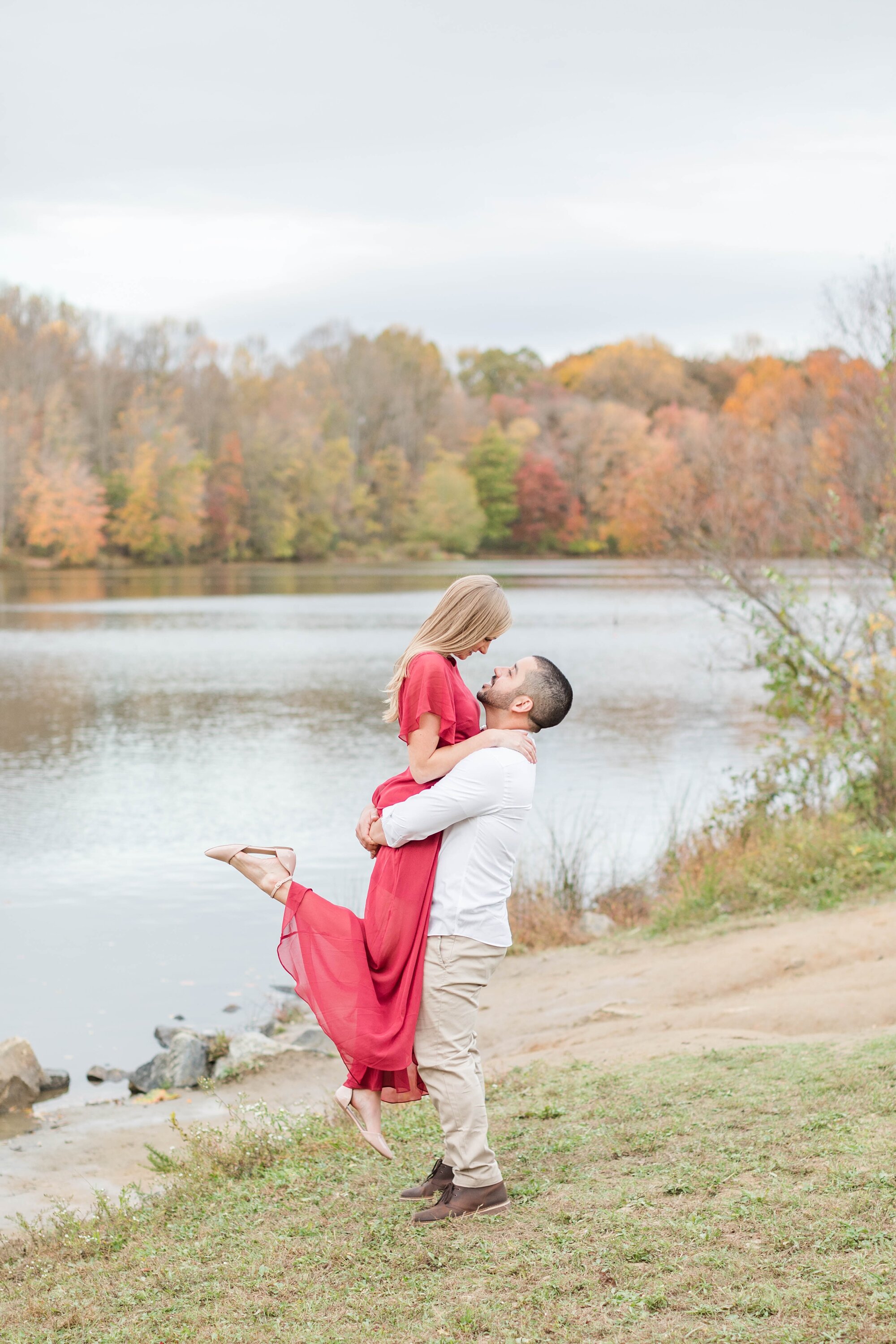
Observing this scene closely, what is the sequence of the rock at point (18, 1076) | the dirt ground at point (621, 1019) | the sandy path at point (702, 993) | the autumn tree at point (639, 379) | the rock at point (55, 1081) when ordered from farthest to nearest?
the autumn tree at point (639, 379)
the rock at point (55, 1081)
the rock at point (18, 1076)
the sandy path at point (702, 993)
the dirt ground at point (621, 1019)

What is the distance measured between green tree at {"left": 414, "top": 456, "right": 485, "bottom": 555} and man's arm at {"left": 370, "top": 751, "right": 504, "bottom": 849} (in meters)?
86.1

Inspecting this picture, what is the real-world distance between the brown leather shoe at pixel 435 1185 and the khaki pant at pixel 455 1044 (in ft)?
0.72

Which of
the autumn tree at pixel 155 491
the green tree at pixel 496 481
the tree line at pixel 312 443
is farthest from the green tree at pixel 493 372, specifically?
the autumn tree at pixel 155 491

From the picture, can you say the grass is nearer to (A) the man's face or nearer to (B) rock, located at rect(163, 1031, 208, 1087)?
(A) the man's face

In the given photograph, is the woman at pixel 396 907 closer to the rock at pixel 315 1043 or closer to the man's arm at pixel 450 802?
the man's arm at pixel 450 802

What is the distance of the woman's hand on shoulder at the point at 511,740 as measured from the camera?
12.9 ft

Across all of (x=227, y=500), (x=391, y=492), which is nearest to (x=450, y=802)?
(x=227, y=500)

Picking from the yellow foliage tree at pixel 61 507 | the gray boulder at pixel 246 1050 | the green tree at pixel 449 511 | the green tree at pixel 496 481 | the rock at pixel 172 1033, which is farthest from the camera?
the green tree at pixel 496 481

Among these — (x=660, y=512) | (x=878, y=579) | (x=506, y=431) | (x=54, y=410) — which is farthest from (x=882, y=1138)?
(x=506, y=431)

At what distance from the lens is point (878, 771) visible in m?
11.1

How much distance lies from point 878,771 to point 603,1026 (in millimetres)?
4798

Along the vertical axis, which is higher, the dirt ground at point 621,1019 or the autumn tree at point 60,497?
the autumn tree at point 60,497

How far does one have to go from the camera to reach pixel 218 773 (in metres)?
19.1

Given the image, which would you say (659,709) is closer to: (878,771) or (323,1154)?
(878,771)
